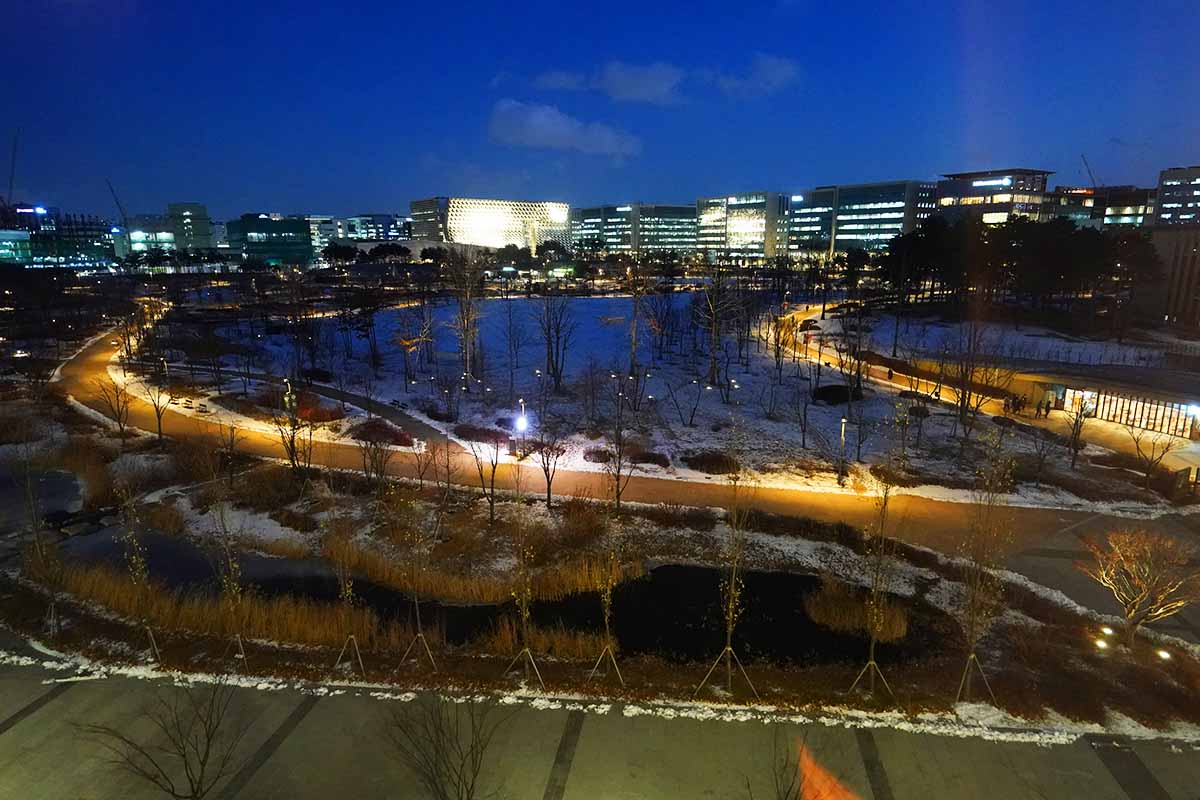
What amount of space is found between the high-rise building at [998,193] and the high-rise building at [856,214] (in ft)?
22.3

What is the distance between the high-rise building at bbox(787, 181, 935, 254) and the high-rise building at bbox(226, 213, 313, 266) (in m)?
108

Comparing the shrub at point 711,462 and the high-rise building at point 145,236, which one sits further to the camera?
the high-rise building at point 145,236

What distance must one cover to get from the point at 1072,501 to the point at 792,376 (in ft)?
56.9

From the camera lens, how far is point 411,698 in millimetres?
9859

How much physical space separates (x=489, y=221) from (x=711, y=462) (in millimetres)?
160584

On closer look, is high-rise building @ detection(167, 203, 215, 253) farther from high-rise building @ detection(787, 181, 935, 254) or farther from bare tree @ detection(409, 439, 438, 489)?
bare tree @ detection(409, 439, 438, 489)

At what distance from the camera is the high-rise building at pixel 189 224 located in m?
172

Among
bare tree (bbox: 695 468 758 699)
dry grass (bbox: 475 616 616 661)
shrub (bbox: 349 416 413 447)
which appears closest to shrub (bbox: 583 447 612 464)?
bare tree (bbox: 695 468 758 699)

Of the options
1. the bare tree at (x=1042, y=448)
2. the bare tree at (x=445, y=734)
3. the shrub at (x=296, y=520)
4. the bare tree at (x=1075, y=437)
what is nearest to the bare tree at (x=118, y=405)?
the shrub at (x=296, y=520)

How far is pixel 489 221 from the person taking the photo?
171875 mm

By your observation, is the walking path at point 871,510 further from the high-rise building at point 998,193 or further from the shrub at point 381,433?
the high-rise building at point 998,193

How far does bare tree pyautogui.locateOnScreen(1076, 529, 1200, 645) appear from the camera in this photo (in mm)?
11125

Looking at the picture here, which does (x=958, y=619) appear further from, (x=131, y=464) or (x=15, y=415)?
(x=15, y=415)

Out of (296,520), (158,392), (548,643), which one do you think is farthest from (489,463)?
(158,392)
